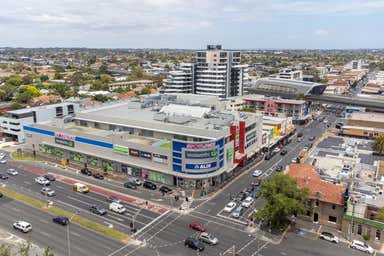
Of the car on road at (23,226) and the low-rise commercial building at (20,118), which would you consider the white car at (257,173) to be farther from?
the low-rise commercial building at (20,118)

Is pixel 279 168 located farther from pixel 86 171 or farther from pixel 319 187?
pixel 86 171

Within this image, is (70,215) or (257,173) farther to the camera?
(257,173)

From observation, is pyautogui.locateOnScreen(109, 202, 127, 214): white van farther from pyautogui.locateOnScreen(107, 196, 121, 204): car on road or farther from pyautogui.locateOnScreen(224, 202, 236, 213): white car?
pyautogui.locateOnScreen(224, 202, 236, 213): white car

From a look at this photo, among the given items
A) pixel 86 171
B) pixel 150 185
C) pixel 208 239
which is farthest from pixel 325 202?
pixel 86 171

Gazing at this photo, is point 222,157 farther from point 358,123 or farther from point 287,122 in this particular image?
point 358,123

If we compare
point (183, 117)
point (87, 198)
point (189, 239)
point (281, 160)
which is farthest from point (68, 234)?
point (281, 160)
